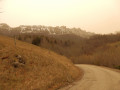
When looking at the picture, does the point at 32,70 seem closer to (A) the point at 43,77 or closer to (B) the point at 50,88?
(A) the point at 43,77

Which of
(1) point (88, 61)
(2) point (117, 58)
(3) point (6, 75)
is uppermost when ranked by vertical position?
(3) point (6, 75)

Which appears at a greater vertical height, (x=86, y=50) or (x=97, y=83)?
(x=97, y=83)

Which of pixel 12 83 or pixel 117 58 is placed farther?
pixel 117 58

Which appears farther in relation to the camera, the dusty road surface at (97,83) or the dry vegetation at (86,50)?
the dry vegetation at (86,50)

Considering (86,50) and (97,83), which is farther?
(86,50)

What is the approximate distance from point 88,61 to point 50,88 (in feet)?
138

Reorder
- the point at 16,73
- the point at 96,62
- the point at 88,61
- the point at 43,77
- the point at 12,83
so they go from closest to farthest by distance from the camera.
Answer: the point at 12,83 → the point at 16,73 → the point at 43,77 → the point at 96,62 → the point at 88,61

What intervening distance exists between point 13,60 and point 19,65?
2.90 ft

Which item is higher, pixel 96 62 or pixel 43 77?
pixel 43 77

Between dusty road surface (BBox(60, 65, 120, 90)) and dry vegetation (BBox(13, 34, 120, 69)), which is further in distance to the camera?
dry vegetation (BBox(13, 34, 120, 69))

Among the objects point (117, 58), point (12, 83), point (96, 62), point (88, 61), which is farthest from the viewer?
point (88, 61)

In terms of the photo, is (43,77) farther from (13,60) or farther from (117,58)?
(117,58)

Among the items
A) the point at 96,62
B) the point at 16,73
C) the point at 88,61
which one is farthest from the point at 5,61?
the point at 88,61

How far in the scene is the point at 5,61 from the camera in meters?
11.8
